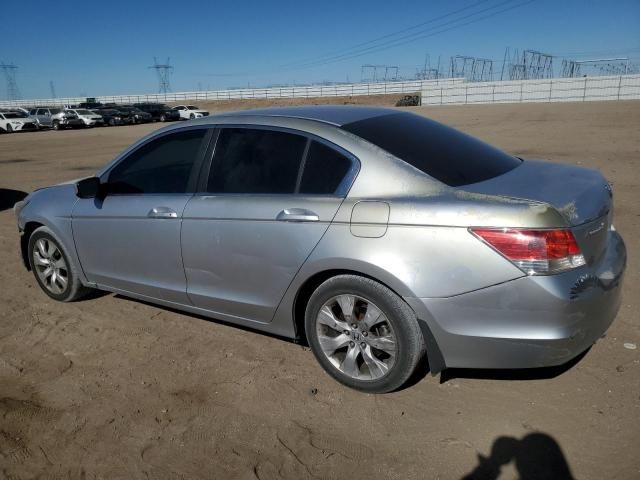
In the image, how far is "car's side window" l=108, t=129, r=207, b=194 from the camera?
383cm

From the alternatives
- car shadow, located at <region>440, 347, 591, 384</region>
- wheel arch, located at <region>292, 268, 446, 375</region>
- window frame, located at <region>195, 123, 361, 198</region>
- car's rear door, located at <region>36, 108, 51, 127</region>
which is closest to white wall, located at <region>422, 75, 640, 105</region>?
car's rear door, located at <region>36, 108, 51, 127</region>

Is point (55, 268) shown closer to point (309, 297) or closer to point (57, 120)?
point (309, 297)

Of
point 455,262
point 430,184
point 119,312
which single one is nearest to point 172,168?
point 119,312

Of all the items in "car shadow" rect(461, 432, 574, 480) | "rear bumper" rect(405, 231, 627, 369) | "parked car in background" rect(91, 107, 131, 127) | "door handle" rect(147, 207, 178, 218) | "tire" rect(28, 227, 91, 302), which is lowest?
"parked car in background" rect(91, 107, 131, 127)

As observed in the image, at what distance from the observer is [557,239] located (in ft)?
8.59

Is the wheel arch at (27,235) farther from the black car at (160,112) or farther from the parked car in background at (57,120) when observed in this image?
the black car at (160,112)

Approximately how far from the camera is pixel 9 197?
1016 centimetres

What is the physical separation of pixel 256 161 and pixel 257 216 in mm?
413

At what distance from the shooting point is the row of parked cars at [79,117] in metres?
36.7

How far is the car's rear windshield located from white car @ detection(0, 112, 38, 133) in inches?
1551

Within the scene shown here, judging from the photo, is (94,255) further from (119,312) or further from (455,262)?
(455,262)

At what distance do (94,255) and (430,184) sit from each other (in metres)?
2.84

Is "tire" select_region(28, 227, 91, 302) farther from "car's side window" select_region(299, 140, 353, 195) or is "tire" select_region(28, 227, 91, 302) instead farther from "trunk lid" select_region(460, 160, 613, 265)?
"trunk lid" select_region(460, 160, 613, 265)

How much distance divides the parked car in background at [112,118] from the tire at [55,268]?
1570 inches
